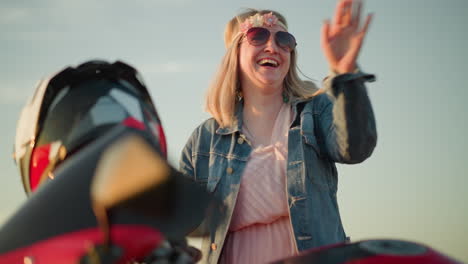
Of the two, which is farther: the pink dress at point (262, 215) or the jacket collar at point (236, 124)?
the jacket collar at point (236, 124)

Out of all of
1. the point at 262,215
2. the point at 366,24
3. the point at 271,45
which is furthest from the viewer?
the point at 271,45

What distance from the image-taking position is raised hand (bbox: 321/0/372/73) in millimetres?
2059

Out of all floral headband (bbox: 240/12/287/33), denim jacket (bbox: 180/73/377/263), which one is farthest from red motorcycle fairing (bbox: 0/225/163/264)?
floral headband (bbox: 240/12/287/33)

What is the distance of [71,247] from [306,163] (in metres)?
2.19

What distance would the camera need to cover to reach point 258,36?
11.4 ft

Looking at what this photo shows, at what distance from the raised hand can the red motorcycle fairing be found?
4.62 ft

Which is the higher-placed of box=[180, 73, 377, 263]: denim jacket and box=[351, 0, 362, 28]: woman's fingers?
box=[351, 0, 362, 28]: woman's fingers

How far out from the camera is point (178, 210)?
1177 millimetres

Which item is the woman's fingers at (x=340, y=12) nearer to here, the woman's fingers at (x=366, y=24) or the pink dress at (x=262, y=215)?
the woman's fingers at (x=366, y=24)

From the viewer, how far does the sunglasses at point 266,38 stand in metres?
3.46

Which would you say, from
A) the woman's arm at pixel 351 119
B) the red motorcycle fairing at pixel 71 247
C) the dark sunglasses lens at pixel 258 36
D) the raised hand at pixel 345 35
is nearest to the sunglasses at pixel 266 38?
the dark sunglasses lens at pixel 258 36

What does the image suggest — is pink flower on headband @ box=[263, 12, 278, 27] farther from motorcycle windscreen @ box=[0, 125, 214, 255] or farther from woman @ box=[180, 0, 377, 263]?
motorcycle windscreen @ box=[0, 125, 214, 255]

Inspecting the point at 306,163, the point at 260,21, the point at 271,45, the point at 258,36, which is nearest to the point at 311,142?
the point at 306,163

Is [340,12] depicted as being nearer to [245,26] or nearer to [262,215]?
[262,215]
